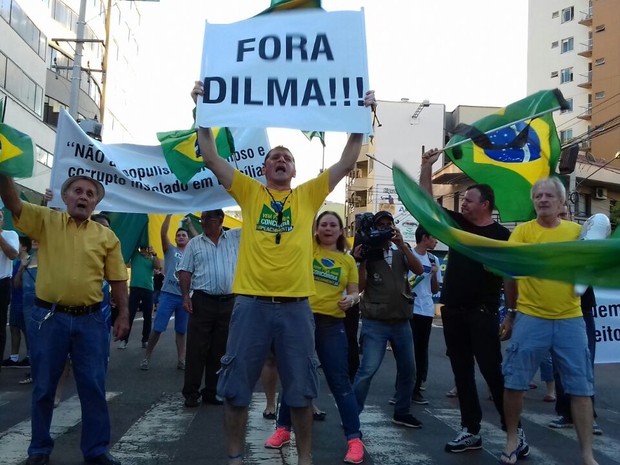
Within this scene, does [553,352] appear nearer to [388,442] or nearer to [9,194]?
[388,442]

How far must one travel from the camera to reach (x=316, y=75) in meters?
4.83

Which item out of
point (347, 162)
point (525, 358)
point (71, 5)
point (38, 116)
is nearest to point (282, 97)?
point (347, 162)

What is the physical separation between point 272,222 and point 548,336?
2090 mm

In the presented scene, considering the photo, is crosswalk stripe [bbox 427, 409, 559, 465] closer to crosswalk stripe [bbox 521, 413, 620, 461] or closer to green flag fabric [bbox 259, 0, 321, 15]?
crosswalk stripe [bbox 521, 413, 620, 461]

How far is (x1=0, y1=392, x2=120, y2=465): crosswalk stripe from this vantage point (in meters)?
4.89

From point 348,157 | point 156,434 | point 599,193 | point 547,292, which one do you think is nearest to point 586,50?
point 599,193

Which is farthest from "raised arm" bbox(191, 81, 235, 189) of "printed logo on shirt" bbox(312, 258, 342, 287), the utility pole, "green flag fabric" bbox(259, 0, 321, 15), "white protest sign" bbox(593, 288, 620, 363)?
the utility pole

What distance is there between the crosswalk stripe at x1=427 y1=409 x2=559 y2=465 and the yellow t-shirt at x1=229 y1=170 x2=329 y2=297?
86.5 inches

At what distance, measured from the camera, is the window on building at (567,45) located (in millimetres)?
57362

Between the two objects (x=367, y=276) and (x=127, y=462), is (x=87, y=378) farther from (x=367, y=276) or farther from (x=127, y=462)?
(x=367, y=276)

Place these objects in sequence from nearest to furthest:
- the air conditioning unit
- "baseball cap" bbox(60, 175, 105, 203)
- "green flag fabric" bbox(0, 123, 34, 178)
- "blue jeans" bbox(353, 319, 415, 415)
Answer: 1. "green flag fabric" bbox(0, 123, 34, 178)
2. "baseball cap" bbox(60, 175, 105, 203)
3. "blue jeans" bbox(353, 319, 415, 415)
4. the air conditioning unit

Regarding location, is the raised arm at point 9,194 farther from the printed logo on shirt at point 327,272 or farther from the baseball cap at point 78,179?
the printed logo on shirt at point 327,272

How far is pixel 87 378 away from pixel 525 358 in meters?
3.02

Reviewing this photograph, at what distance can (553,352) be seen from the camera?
4.91m
